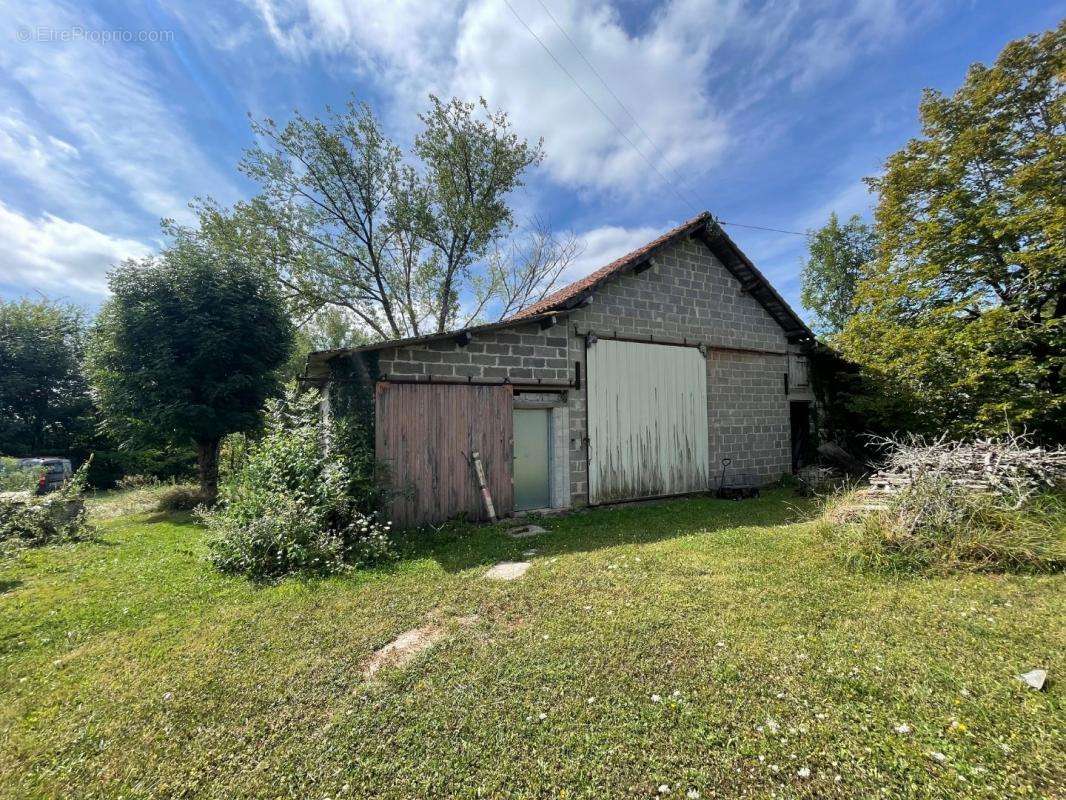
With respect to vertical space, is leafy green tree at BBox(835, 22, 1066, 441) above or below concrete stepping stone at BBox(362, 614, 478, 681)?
above

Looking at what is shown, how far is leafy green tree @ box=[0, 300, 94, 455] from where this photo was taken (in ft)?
48.5

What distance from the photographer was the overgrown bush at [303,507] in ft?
17.0

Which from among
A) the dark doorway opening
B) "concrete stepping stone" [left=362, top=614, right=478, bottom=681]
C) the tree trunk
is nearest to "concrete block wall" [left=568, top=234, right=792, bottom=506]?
the dark doorway opening

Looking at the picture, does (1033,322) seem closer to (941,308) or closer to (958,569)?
(941,308)

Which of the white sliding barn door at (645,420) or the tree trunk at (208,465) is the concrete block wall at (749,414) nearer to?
the white sliding barn door at (645,420)

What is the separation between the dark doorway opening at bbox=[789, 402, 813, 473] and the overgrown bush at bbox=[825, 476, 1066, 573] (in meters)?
6.54

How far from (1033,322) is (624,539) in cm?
979

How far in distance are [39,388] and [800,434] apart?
85.1ft

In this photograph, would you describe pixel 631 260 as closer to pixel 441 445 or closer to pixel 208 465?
pixel 441 445

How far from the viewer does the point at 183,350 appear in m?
10.3

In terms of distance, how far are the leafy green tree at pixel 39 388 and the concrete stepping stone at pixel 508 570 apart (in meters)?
18.4

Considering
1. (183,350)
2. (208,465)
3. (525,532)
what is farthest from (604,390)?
(208,465)

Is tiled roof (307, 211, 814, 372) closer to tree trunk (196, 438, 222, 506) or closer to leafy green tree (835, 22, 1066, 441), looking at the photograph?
leafy green tree (835, 22, 1066, 441)

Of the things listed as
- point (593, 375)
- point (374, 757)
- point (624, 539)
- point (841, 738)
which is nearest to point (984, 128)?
point (593, 375)
